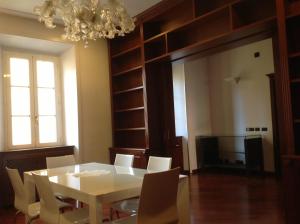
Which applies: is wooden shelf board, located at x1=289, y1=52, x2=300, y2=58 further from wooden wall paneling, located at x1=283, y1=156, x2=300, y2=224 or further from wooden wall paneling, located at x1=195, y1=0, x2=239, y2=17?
wooden wall paneling, located at x1=195, y1=0, x2=239, y2=17

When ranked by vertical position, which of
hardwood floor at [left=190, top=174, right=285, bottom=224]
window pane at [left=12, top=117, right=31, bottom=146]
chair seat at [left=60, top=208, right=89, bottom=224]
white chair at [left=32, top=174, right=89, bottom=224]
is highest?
window pane at [left=12, top=117, right=31, bottom=146]

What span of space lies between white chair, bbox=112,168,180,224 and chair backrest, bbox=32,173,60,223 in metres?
0.72

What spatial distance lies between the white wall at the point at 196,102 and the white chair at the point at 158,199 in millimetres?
4433

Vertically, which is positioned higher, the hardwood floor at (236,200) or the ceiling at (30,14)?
the ceiling at (30,14)

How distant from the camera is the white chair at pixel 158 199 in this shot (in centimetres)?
199

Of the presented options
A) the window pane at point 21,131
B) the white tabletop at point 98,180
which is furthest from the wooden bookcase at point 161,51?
the white tabletop at point 98,180

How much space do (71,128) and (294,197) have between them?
3.47 m

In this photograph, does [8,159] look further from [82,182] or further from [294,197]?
[294,197]

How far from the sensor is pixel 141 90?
16.0ft

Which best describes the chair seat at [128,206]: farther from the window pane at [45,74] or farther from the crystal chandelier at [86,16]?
the window pane at [45,74]

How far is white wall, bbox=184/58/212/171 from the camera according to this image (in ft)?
21.7

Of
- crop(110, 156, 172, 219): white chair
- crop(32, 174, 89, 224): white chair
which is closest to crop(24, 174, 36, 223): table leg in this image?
crop(32, 174, 89, 224): white chair

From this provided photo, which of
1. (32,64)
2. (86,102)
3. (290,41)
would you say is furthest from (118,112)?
(290,41)

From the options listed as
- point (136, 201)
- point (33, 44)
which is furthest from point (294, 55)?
point (33, 44)
